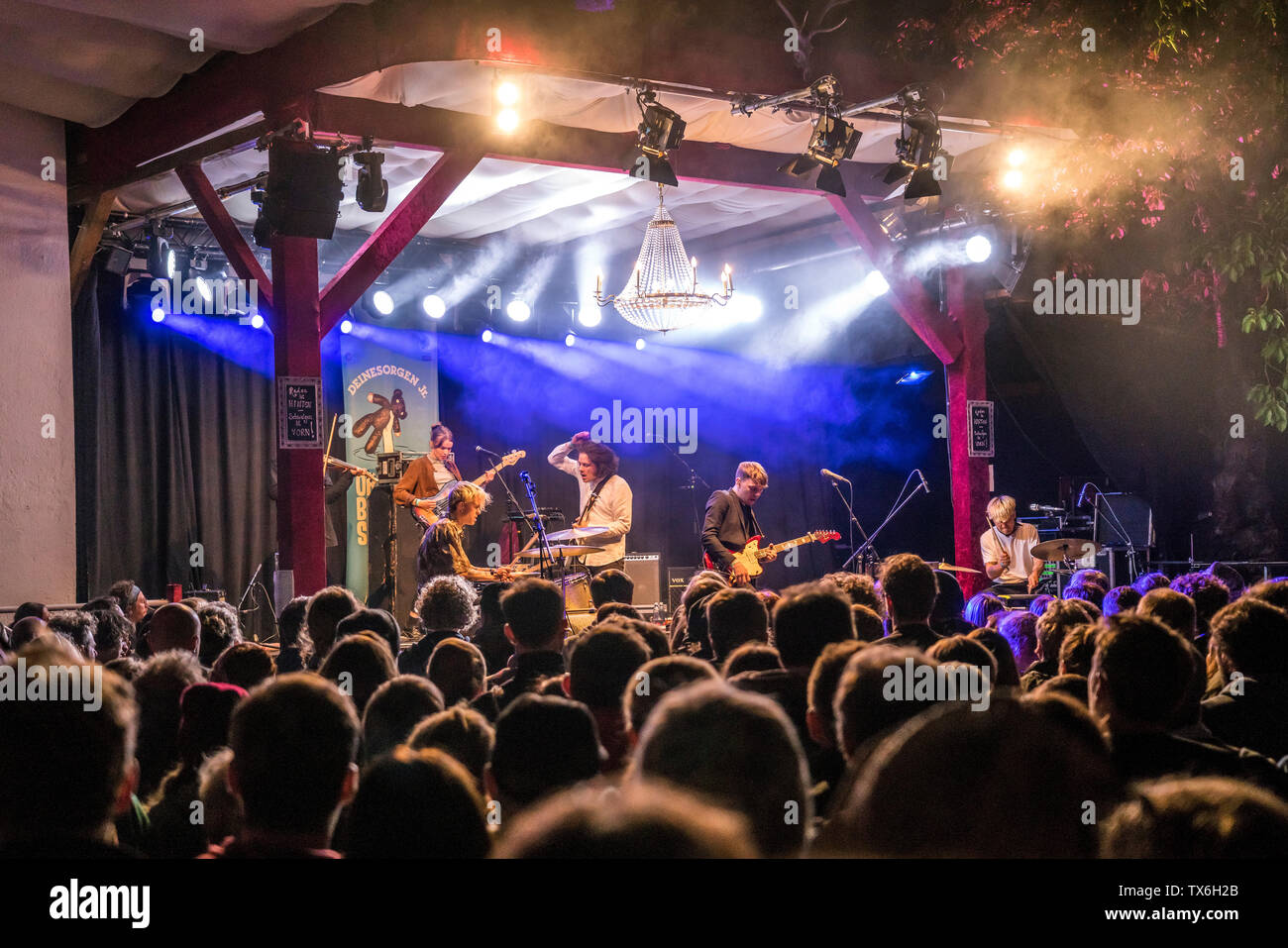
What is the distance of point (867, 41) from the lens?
7.58m

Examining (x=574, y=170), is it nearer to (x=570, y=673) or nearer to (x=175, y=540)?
(x=175, y=540)

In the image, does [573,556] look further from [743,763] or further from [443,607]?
[743,763]

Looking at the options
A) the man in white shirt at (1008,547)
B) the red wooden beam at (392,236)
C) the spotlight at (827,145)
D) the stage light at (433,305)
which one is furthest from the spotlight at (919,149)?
the stage light at (433,305)

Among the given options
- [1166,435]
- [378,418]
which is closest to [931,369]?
[1166,435]

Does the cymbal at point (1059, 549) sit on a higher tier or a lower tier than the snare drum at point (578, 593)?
higher

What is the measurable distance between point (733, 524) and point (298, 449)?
3.26 metres

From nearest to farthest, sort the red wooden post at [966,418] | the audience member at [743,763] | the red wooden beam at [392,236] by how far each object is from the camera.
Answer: the audience member at [743,763]
the red wooden beam at [392,236]
the red wooden post at [966,418]

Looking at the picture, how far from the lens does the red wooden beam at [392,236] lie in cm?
677

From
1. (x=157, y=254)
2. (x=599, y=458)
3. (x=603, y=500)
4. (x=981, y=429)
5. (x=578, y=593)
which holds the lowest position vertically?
(x=578, y=593)

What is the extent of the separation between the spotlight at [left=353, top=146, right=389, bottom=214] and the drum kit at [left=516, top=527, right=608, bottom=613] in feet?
8.26

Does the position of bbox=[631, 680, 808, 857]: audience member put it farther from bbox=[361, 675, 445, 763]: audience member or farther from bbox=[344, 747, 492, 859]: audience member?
bbox=[361, 675, 445, 763]: audience member

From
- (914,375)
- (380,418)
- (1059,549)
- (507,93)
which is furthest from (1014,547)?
(380,418)

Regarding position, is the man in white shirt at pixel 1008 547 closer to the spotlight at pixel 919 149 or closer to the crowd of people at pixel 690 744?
the spotlight at pixel 919 149

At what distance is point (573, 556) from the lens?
8.56 meters
